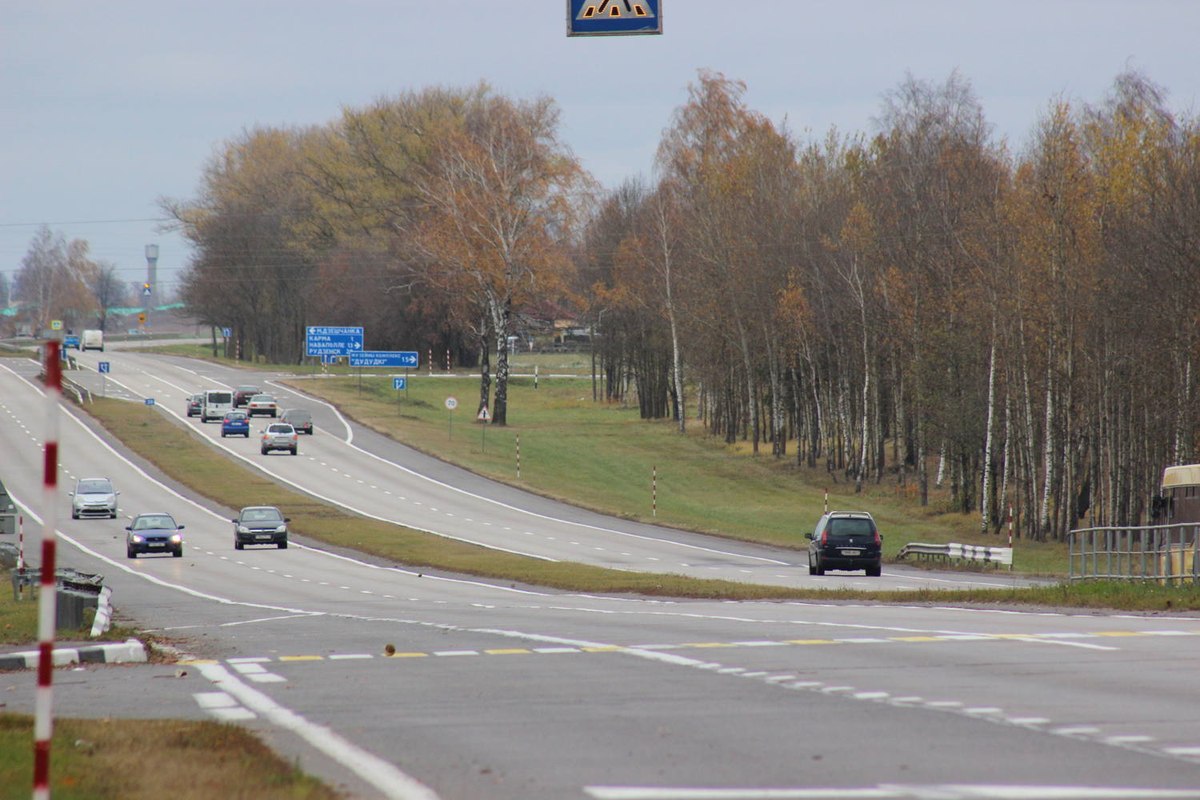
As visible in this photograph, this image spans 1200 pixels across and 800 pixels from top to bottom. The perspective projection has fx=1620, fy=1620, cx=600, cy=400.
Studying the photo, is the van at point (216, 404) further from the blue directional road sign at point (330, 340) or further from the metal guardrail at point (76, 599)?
the metal guardrail at point (76, 599)

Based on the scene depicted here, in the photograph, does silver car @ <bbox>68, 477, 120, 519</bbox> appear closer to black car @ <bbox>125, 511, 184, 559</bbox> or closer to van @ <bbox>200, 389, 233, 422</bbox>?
black car @ <bbox>125, 511, 184, 559</bbox>

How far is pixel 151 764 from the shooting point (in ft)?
31.5

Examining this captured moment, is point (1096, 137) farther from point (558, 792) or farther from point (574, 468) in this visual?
point (558, 792)

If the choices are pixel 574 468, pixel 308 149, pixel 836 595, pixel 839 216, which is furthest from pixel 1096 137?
pixel 308 149

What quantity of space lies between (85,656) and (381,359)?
8167 centimetres

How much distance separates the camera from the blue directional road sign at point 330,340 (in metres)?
105

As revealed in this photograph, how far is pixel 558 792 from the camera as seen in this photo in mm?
8508

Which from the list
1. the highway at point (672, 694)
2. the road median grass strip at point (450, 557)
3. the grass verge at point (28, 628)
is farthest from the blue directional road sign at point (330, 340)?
the grass verge at point (28, 628)

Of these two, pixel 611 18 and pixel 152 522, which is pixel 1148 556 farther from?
pixel 152 522

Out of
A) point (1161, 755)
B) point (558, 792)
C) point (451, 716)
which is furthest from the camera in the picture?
point (451, 716)

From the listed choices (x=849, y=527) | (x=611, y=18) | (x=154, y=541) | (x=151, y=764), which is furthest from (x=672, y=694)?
(x=154, y=541)

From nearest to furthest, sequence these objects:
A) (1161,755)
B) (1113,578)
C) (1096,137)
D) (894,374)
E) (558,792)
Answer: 1. (558,792)
2. (1161,755)
3. (1113,578)
4. (1096,137)
5. (894,374)

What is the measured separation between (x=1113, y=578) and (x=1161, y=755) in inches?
843

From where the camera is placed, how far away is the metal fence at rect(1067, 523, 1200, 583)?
27.2m
